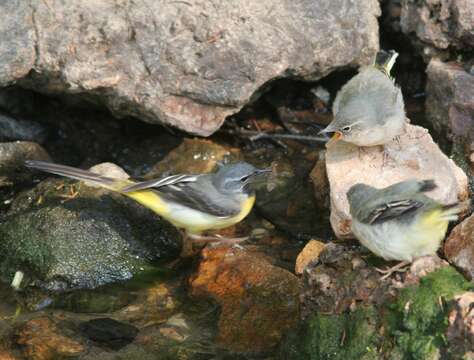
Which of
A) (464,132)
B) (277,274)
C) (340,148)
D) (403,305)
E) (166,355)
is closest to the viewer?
(403,305)

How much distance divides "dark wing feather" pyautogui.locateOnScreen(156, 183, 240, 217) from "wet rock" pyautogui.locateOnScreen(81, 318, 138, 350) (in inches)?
51.8

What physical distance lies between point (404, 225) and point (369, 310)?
0.64m

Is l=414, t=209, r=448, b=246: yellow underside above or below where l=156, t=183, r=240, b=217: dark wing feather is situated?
above

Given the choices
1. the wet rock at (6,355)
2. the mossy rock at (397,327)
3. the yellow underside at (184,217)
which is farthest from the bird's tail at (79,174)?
the mossy rock at (397,327)

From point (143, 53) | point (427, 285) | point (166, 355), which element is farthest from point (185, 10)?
point (427, 285)

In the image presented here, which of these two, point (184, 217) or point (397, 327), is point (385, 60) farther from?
point (397, 327)

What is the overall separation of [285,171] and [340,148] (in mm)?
1384

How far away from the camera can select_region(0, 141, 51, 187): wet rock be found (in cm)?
873

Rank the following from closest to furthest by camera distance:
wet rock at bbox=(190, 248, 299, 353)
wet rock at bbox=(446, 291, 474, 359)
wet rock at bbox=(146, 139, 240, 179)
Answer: wet rock at bbox=(446, 291, 474, 359) < wet rock at bbox=(190, 248, 299, 353) < wet rock at bbox=(146, 139, 240, 179)

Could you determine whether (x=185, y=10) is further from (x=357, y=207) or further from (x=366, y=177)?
(x=357, y=207)

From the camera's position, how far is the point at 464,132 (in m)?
8.68

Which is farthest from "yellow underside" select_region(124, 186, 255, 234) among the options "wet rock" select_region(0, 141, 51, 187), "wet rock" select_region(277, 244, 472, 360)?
"wet rock" select_region(277, 244, 472, 360)

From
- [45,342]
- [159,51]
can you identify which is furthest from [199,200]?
[45,342]

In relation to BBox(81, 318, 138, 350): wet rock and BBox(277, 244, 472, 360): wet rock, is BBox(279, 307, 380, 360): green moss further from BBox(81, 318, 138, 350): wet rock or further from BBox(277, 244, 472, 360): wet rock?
BBox(81, 318, 138, 350): wet rock
